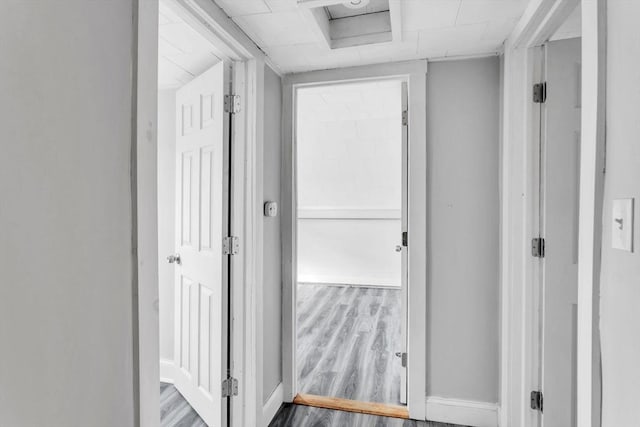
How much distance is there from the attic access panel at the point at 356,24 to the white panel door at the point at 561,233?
2.55 feet

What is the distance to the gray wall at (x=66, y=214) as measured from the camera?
27.9 inches

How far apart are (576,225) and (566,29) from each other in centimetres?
92

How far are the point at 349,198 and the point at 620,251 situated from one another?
4377mm

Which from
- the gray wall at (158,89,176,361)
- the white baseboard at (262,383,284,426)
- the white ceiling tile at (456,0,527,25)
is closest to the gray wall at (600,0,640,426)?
the white ceiling tile at (456,0,527,25)

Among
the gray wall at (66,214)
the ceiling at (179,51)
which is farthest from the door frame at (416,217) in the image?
the gray wall at (66,214)

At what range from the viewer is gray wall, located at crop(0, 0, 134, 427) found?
0.71 meters

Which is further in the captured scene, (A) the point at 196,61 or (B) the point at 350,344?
(B) the point at 350,344

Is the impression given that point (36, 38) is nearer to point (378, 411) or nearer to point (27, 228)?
point (27, 228)

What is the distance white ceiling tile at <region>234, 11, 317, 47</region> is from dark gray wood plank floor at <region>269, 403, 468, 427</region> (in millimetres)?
2083

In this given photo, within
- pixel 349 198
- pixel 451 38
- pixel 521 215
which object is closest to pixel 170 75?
pixel 451 38

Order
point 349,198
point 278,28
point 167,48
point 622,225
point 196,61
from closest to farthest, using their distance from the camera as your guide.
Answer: point 622,225 < point 278,28 < point 167,48 < point 196,61 < point 349,198

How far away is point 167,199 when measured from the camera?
2.41 meters

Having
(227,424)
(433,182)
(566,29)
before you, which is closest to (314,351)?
(227,424)

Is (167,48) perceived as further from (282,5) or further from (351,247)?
(351,247)
